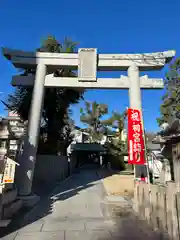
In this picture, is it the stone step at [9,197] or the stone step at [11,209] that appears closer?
the stone step at [11,209]

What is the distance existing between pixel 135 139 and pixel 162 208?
313cm

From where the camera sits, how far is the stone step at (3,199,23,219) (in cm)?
592

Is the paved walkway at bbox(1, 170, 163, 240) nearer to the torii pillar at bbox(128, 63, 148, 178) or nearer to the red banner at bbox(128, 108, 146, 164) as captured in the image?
→ the red banner at bbox(128, 108, 146, 164)

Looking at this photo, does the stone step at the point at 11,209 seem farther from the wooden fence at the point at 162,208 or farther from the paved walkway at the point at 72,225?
the wooden fence at the point at 162,208

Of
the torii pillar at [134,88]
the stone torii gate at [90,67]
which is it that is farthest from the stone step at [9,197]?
the torii pillar at [134,88]

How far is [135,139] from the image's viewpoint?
24.4ft

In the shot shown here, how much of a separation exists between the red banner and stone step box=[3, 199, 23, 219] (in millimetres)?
4330

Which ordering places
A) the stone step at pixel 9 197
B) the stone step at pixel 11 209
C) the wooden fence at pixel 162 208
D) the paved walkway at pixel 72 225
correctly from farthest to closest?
the stone step at pixel 9 197, the stone step at pixel 11 209, the paved walkway at pixel 72 225, the wooden fence at pixel 162 208

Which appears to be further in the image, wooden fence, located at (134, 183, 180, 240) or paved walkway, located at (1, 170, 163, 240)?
paved walkway, located at (1, 170, 163, 240)

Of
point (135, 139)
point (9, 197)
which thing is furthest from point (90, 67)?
point (9, 197)

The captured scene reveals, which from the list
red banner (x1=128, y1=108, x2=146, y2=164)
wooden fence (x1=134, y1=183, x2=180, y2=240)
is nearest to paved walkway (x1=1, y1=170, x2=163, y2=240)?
wooden fence (x1=134, y1=183, x2=180, y2=240)

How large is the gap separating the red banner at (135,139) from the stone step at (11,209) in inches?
170

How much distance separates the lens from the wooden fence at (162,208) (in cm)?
392

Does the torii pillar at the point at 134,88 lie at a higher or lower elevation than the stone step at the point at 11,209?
higher
